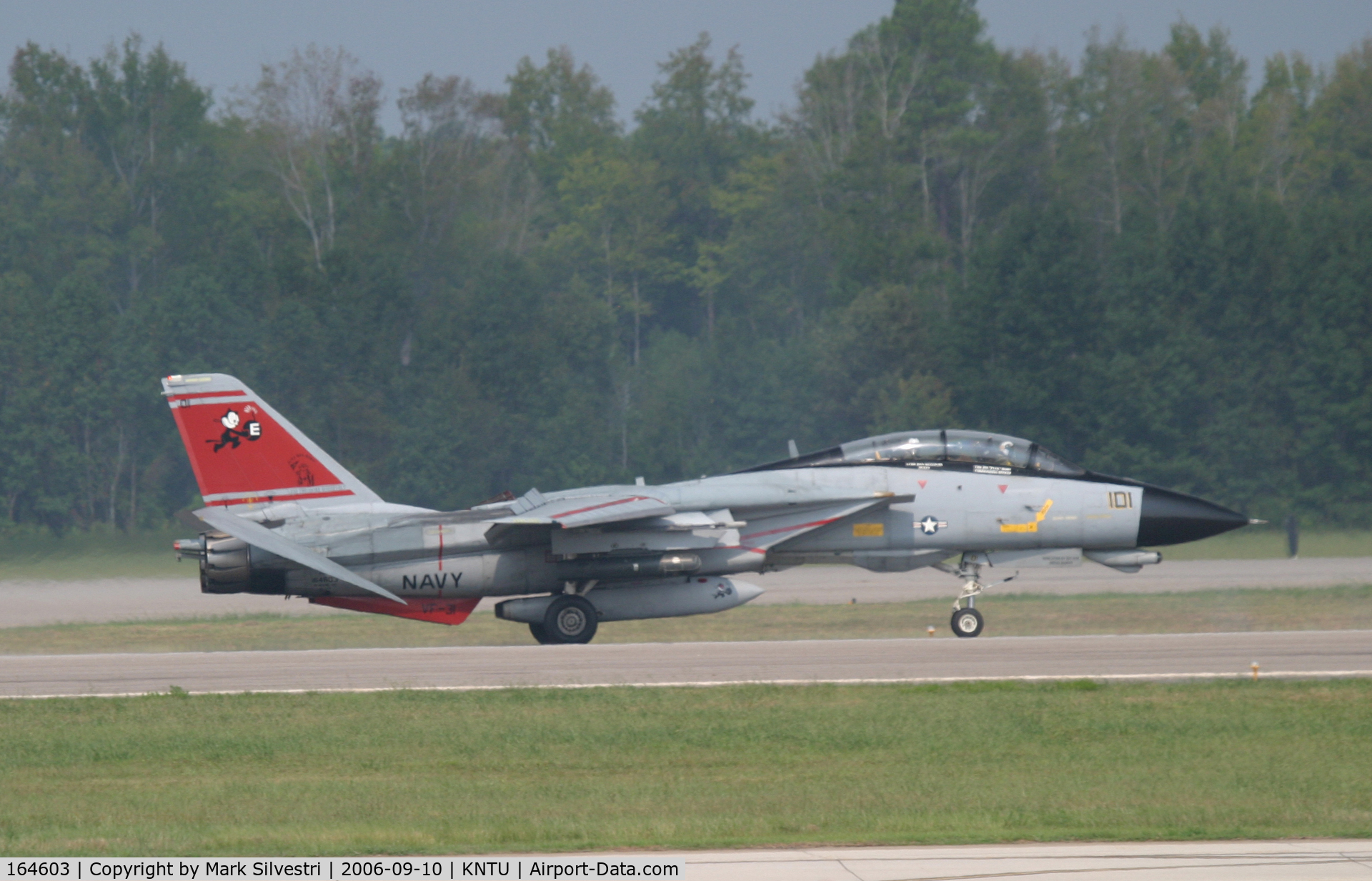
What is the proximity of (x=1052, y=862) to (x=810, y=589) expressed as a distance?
967 inches

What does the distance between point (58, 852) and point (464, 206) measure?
53.8 metres

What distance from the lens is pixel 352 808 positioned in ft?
30.8

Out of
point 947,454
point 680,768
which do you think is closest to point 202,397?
point 947,454

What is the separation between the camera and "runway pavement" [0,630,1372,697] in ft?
50.8

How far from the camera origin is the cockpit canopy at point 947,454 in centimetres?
2078

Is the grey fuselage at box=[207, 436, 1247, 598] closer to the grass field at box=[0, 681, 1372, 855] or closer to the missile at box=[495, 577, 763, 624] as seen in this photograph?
the missile at box=[495, 577, 763, 624]

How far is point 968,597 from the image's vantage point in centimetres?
2061

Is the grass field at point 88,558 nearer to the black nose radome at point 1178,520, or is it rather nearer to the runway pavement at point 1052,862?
the black nose radome at point 1178,520

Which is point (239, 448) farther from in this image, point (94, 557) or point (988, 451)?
point (94, 557)

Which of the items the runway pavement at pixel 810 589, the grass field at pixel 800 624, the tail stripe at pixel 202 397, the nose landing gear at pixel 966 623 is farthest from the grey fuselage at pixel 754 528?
the runway pavement at pixel 810 589

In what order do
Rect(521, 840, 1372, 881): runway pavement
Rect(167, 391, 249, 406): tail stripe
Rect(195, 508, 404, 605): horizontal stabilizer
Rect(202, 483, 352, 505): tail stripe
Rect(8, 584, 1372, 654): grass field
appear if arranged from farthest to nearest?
Rect(8, 584, 1372, 654): grass field
Rect(167, 391, 249, 406): tail stripe
Rect(202, 483, 352, 505): tail stripe
Rect(195, 508, 404, 605): horizontal stabilizer
Rect(521, 840, 1372, 881): runway pavement

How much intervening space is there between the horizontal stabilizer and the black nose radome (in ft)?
34.0

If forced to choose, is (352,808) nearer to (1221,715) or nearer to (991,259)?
(1221,715)
